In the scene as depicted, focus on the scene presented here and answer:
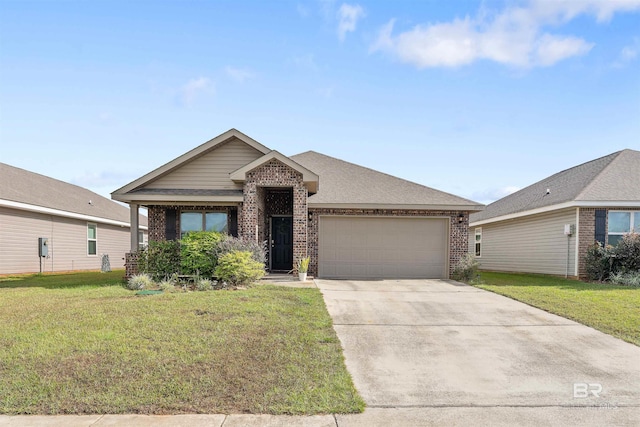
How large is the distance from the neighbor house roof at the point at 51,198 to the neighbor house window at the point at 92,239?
0.61m

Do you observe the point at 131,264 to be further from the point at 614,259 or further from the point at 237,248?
the point at 614,259

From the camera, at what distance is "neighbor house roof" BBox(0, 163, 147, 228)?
16250 millimetres

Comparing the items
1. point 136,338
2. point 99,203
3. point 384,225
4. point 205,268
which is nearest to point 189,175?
point 205,268

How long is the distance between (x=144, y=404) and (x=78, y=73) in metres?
11.1

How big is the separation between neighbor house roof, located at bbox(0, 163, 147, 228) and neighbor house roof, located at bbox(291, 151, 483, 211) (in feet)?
37.2

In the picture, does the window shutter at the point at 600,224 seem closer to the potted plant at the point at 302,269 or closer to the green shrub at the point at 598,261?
the green shrub at the point at 598,261

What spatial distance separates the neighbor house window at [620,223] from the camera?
14.5 metres

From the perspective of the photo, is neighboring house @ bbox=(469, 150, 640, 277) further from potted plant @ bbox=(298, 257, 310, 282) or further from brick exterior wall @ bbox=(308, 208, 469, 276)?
potted plant @ bbox=(298, 257, 310, 282)

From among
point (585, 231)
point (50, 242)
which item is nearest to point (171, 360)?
point (585, 231)

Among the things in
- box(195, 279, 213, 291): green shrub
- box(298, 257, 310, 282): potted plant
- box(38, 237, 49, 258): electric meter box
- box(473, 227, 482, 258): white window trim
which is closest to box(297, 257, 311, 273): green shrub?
box(298, 257, 310, 282): potted plant

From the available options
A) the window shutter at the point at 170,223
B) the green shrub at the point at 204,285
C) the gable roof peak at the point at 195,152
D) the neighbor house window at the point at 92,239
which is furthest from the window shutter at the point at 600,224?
the neighbor house window at the point at 92,239

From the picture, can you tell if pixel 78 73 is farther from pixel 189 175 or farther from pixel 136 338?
pixel 136 338

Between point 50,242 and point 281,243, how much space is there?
11.1 meters

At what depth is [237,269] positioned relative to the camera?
10.6 meters
